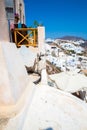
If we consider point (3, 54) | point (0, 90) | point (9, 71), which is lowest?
point (0, 90)

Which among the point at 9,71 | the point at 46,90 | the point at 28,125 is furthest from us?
the point at 46,90

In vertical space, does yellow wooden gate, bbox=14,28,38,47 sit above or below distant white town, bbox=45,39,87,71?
above

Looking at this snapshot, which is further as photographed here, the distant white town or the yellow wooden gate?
the distant white town

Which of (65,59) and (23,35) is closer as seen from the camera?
(23,35)

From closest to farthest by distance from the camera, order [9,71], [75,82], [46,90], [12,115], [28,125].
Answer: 1. [28,125]
2. [12,115]
3. [9,71]
4. [46,90]
5. [75,82]

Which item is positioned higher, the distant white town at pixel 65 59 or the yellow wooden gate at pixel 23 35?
the yellow wooden gate at pixel 23 35

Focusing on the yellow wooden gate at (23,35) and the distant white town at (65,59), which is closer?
the yellow wooden gate at (23,35)

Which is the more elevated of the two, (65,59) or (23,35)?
(23,35)

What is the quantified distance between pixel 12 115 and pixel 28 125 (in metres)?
0.33

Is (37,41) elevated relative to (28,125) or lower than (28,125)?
elevated

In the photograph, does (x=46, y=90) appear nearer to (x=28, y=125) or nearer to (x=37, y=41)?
(x=28, y=125)

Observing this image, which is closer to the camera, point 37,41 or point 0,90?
point 0,90

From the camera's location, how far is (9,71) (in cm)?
311

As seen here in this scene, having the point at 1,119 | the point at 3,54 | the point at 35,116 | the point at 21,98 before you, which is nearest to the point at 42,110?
the point at 35,116
